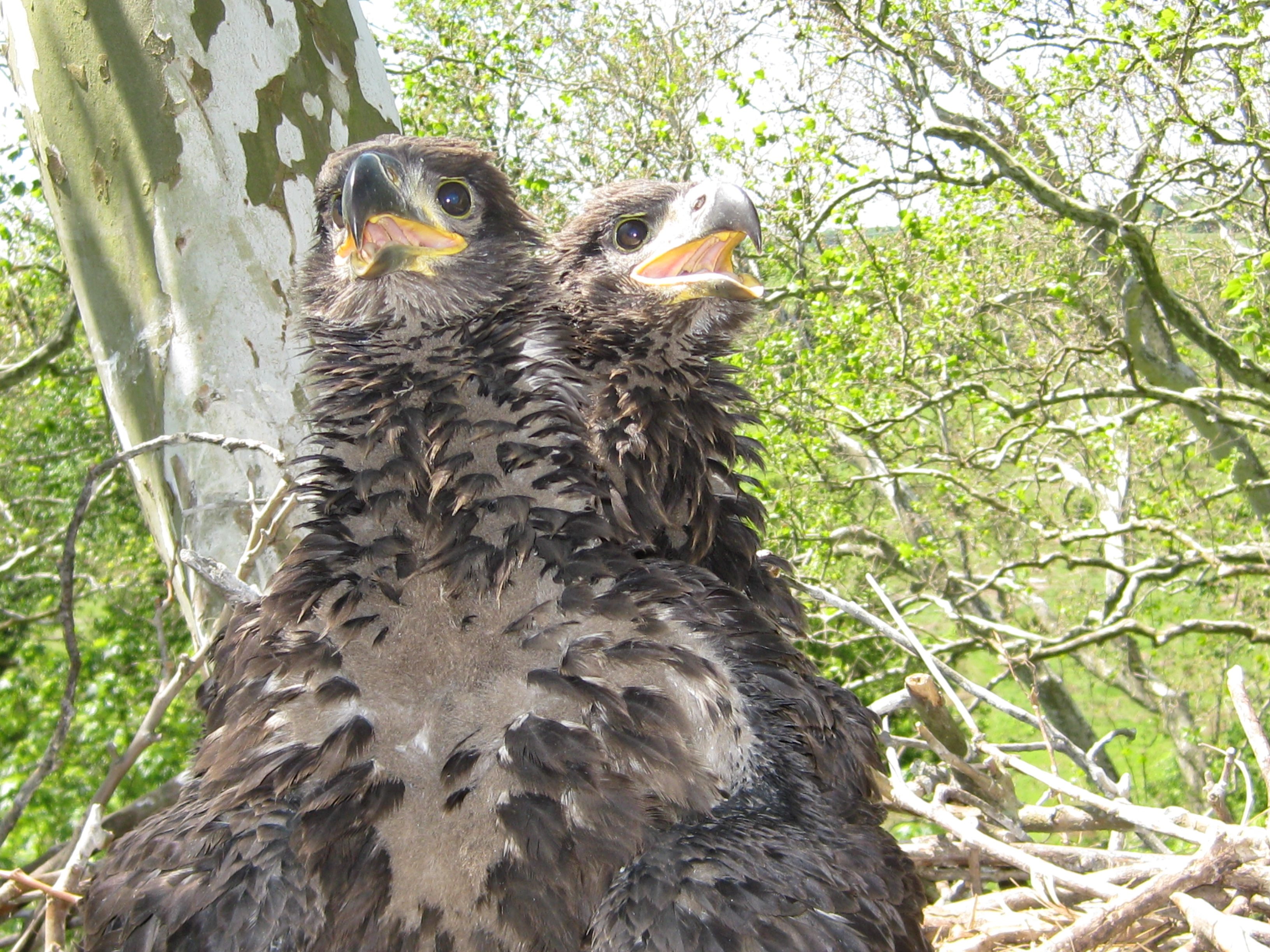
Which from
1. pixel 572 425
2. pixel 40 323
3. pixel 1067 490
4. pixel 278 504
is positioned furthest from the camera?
pixel 1067 490

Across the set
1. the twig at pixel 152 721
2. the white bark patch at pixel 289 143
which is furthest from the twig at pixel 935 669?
the white bark patch at pixel 289 143

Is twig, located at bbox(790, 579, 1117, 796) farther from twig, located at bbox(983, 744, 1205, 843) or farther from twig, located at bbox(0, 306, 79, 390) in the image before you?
twig, located at bbox(0, 306, 79, 390)

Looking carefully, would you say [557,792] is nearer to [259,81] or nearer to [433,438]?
[433,438]

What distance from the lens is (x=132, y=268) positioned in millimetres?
2471

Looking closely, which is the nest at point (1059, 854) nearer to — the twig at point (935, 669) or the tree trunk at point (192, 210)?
the twig at point (935, 669)

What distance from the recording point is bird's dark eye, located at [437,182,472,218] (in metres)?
2.03

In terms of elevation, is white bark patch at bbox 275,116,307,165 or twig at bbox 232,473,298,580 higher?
white bark patch at bbox 275,116,307,165

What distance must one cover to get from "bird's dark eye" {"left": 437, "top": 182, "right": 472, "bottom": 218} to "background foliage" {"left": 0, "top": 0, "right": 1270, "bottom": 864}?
5161 millimetres

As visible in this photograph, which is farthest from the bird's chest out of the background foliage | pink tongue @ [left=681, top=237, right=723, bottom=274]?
the background foliage

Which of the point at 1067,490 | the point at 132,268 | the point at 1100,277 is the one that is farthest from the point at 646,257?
Result: the point at 1067,490

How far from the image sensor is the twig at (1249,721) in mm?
2104

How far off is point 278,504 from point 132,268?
746 mm

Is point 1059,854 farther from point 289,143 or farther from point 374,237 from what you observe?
point 289,143

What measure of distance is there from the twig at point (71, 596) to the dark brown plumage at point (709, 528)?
795 millimetres
